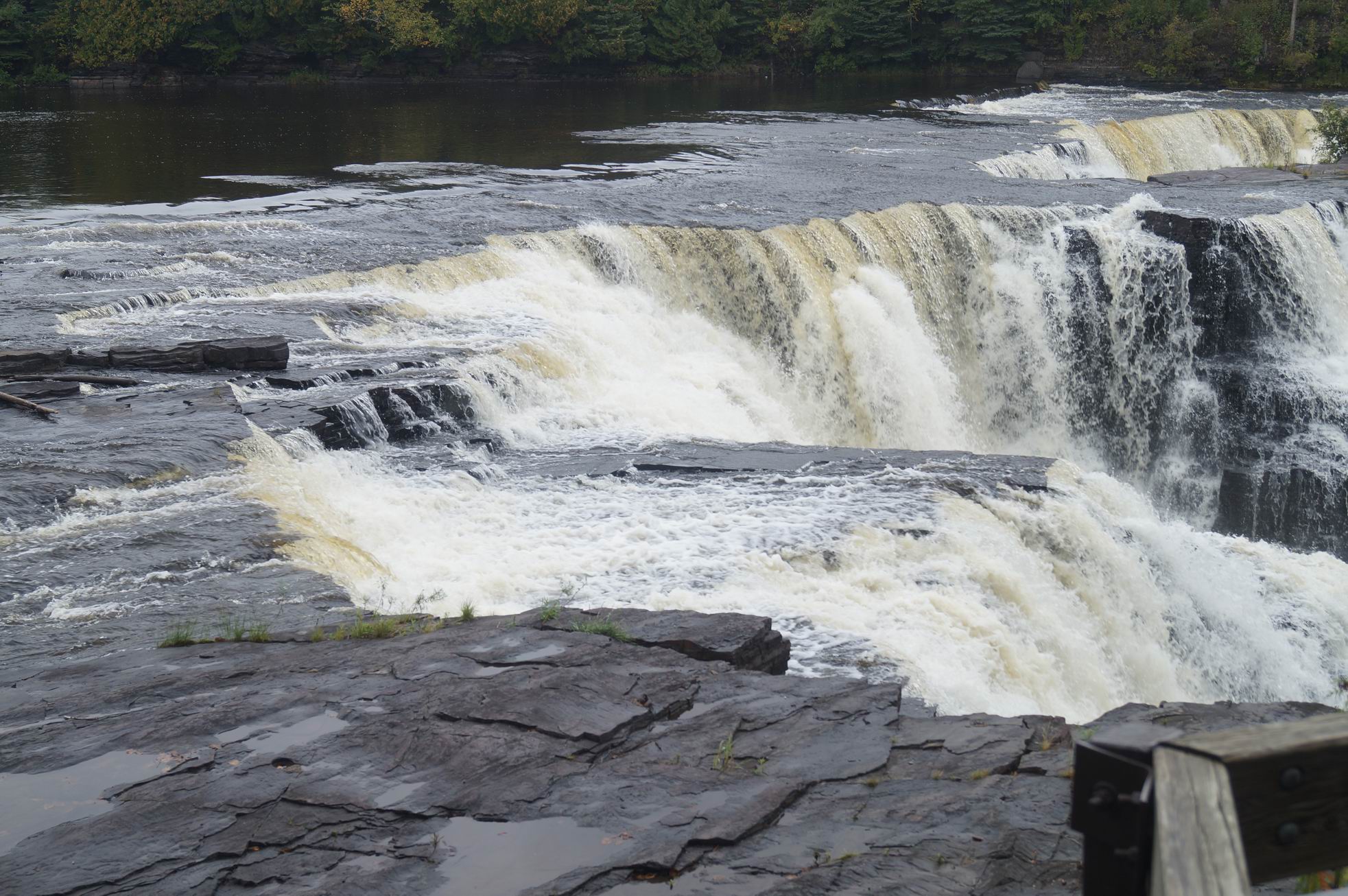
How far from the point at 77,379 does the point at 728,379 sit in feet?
22.9

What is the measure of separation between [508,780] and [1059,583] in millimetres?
6103

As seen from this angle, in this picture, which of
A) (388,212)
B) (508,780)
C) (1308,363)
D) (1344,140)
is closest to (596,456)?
(508,780)

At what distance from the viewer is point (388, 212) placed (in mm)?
19391

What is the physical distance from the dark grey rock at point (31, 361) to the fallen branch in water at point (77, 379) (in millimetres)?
123

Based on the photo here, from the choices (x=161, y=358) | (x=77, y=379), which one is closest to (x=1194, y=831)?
(x=77, y=379)

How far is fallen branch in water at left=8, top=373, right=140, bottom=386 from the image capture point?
11.4 meters

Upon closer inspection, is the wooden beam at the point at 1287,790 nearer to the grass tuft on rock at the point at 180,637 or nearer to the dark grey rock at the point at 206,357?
the grass tuft on rock at the point at 180,637

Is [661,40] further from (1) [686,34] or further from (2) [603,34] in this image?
(2) [603,34]

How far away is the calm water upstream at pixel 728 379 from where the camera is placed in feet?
28.6

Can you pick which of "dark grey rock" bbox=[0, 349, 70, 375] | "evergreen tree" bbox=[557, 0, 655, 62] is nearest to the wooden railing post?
"dark grey rock" bbox=[0, 349, 70, 375]

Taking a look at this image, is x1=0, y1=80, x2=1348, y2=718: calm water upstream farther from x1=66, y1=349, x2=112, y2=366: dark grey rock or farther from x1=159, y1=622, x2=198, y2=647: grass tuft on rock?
x1=66, y1=349, x2=112, y2=366: dark grey rock

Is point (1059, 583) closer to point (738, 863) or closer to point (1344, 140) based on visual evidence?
point (738, 863)

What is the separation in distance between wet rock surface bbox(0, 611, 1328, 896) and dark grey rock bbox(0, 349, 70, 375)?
6165 mm

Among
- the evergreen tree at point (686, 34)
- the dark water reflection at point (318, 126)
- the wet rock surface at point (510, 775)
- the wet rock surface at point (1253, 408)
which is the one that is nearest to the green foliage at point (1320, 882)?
the wet rock surface at point (510, 775)
